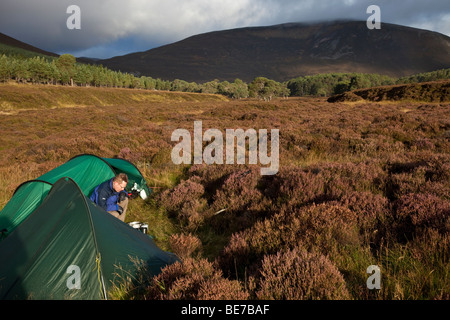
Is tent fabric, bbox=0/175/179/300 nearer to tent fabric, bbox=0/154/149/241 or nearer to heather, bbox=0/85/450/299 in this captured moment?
heather, bbox=0/85/450/299

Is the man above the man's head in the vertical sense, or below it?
below

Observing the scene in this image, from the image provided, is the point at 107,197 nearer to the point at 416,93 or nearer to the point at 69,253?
the point at 69,253

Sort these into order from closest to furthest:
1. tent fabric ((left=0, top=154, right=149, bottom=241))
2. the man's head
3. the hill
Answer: tent fabric ((left=0, top=154, right=149, bottom=241)), the man's head, the hill

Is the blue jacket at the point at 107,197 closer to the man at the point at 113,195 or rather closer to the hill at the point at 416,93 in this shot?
the man at the point at 113,195

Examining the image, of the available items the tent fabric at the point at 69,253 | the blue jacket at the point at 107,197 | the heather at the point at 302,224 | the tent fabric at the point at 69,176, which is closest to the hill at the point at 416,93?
the heather at the point at 302,224

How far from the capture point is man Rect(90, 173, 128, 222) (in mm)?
4840

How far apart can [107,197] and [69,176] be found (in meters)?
1.76

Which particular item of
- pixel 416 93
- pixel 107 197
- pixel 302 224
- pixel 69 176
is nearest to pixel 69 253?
pixel 107 197

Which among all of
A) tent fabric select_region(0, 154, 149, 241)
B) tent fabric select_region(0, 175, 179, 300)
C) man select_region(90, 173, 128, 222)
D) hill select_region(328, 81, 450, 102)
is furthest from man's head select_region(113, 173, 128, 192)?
hill select_region(328, 81, 450, 102)

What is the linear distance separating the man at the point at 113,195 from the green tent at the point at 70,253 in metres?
1.28

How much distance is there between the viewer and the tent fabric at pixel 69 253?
2.67 m

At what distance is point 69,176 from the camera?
5.82m

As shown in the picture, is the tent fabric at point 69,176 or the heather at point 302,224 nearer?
the heather at point 302,224
